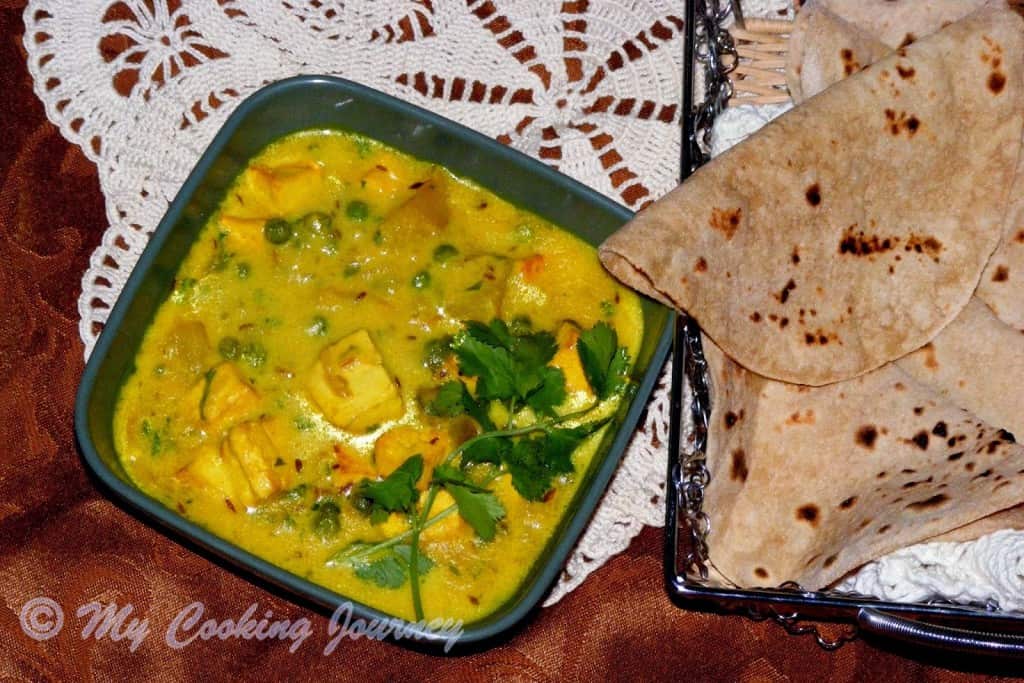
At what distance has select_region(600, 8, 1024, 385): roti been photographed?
2311mm

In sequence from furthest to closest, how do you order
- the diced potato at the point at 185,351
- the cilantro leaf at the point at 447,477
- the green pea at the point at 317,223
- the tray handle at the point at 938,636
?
the green pea at the point at 317,223
the diced potato at the point at 185,351
the cilantro leaf at the point at 447,477
the tray handle at the point at 938,636

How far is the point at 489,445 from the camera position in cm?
247

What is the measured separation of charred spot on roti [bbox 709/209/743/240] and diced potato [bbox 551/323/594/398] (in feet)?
1.51

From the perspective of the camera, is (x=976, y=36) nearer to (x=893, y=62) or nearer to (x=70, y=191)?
(x=893, y=62)

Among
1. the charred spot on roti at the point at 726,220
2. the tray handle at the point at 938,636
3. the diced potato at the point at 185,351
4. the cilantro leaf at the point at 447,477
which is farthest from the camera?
the diced potato at the point at 185,351

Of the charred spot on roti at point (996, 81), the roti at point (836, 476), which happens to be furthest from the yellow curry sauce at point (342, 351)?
the charred spot on roti at point (996, 81)

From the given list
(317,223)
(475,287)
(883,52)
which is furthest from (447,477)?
(883,52)

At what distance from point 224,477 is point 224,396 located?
185 mm

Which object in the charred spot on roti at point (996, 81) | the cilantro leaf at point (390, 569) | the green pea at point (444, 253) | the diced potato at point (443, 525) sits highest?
the charred spot on roti at point (996, 81)

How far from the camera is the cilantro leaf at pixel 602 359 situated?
248 cm

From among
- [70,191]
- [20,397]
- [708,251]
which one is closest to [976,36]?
[708,251]

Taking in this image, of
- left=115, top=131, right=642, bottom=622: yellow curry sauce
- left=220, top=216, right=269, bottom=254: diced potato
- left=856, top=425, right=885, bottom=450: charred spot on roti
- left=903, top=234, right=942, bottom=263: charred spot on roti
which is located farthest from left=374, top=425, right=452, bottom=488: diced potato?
left=903, top=234, right=942, bottom=263: charred spot on roti

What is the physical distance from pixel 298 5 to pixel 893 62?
1487 mm

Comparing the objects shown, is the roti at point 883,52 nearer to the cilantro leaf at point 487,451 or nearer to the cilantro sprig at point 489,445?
the cilantro sprig at point 489,445
